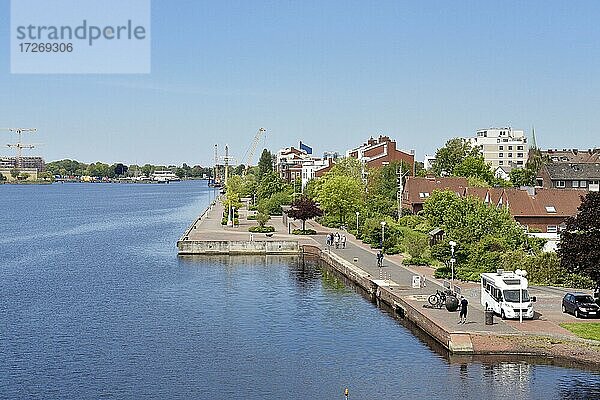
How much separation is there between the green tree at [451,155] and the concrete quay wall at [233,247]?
200 feet

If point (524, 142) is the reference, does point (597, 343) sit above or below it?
below

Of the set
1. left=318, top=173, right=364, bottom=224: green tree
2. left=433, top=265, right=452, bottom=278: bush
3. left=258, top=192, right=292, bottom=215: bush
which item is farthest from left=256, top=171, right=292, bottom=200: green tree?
left=433, top=265, right=452, bottom=278: bush

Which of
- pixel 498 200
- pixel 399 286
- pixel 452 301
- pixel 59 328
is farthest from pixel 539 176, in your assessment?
pixel 59 328

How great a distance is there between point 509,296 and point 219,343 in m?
11.6

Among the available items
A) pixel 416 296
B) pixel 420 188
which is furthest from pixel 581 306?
pixel 420 188

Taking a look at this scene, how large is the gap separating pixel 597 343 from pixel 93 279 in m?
32.1

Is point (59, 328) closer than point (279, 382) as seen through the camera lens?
No

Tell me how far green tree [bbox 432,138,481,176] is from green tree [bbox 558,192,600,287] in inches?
3382

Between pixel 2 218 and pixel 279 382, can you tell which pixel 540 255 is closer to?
pixel 279 382

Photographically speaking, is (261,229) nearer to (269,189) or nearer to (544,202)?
(544,202)

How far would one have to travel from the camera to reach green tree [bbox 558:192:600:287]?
31.6m

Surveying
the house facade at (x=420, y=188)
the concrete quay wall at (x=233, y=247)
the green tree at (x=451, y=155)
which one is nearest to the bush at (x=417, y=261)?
the concrete quay wall at (x=233, y=247)

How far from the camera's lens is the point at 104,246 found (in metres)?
71.7

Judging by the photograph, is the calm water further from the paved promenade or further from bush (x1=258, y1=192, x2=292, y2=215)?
bush (x1=258, y1=192, x2=292, y2=215)
